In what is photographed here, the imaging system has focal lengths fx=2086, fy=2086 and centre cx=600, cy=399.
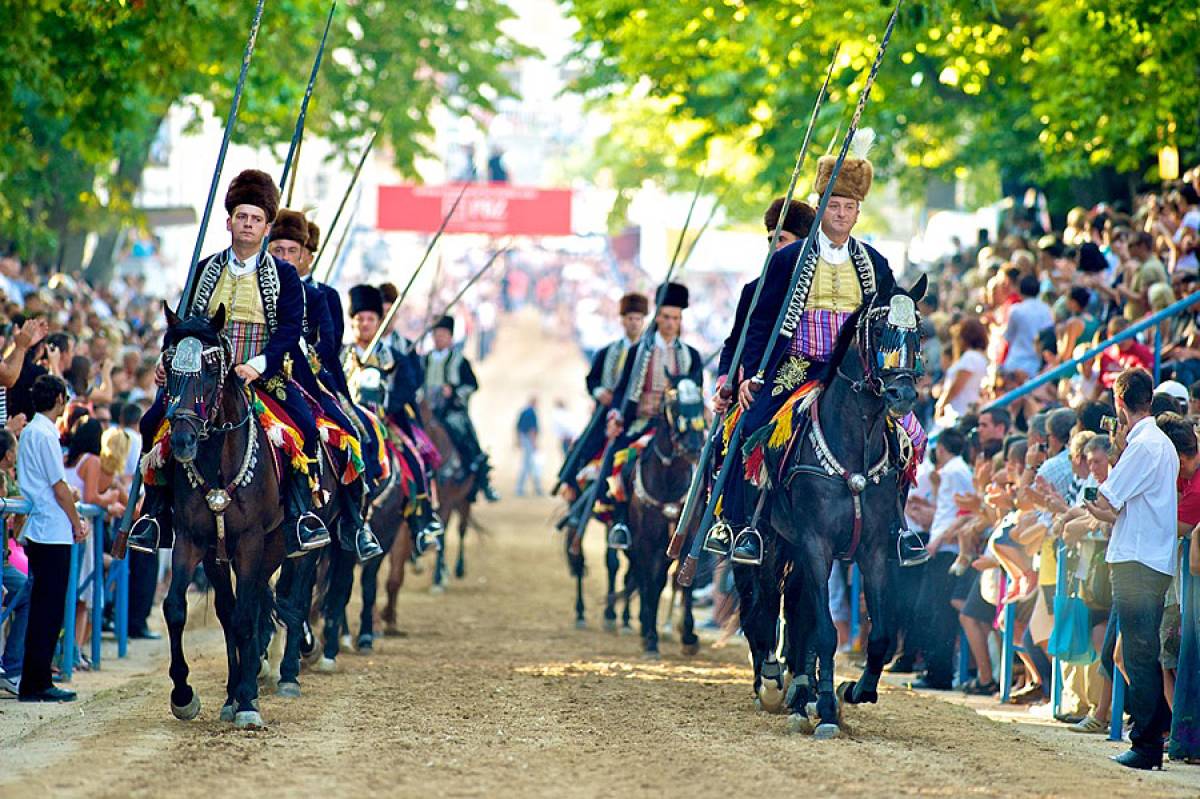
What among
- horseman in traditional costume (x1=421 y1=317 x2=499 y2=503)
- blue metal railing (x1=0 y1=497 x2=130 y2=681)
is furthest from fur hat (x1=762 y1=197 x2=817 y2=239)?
horseman in traditional costume (x1=421 y1=317 x2=499 y2=503)

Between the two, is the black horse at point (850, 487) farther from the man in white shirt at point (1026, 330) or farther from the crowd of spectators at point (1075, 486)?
the man in white shirt at point (1026, 330)

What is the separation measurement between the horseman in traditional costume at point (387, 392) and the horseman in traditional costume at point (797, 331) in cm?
399

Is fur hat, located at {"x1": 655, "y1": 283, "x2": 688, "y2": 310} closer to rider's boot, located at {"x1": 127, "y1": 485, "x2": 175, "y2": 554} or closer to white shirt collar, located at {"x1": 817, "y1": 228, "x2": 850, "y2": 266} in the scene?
white shirt collar, located at {"x1": 817, "y1": 228, "x2": 850, "y2": 266}

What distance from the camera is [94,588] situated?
1486 cm

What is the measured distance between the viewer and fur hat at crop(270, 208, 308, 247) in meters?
14.1

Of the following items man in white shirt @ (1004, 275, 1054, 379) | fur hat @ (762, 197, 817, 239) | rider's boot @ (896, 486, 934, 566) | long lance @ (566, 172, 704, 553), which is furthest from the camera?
man in white shirt @ (1004, 275, 1054, 379)

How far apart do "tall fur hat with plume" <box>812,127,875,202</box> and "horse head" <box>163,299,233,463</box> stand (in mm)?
3603

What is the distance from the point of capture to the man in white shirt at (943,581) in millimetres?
14797

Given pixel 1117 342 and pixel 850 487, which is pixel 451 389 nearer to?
pixel 1117 342

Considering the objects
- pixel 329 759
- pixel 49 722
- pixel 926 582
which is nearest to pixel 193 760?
pixel 329 759

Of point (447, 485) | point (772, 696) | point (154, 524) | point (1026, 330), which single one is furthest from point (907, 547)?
point (447, 485)

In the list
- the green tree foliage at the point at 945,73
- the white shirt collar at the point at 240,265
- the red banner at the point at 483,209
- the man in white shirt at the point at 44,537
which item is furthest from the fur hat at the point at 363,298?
the red banner at the point at 483,209

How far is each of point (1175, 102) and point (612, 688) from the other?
1001 centimetres

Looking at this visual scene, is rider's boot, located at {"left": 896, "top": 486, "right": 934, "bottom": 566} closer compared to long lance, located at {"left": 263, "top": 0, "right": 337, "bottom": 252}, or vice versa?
rider's boot, located at {"left": 896, "top": 486, "right": 934, "bottom": 566}
